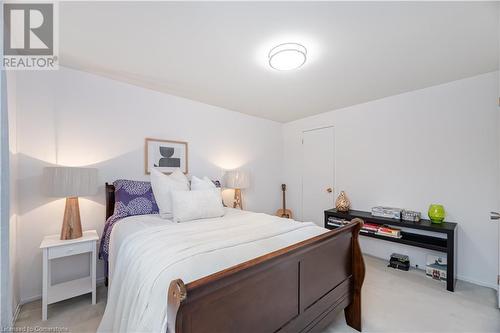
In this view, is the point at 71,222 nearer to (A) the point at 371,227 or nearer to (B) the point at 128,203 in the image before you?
(B) the point at 128,203

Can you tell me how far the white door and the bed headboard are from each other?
311cm

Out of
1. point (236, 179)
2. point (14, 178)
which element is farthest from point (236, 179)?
point (14, 178)

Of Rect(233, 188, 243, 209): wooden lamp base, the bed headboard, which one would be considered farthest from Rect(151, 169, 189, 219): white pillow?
Rect(233, 188, 243, 209): wooden lamp base

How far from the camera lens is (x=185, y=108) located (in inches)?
120

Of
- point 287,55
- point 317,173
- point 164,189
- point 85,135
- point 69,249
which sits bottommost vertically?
point 69,249

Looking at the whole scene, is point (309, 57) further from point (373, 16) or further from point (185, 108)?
point (185, 108)

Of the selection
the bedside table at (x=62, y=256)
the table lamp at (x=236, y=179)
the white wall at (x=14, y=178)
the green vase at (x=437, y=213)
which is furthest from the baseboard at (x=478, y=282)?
the white wall at (x=14, y=178)

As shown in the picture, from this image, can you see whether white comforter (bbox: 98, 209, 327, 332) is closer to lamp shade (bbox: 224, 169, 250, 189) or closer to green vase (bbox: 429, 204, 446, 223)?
lamp shade (bbox: 224, 169, 250, 189)

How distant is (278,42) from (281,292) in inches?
71.5

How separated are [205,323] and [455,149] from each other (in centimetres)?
319

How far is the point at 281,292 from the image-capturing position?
46.0 inches

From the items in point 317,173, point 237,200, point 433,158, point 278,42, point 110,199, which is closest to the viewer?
point 278,42

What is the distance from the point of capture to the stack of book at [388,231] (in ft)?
8.45

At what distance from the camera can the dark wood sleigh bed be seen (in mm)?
810
